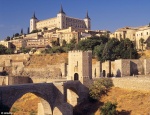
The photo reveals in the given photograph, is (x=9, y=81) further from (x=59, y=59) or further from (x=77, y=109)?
(x=59, y=59)

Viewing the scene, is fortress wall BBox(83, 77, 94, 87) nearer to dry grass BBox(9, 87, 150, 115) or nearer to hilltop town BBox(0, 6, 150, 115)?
hilltop town BBox(0, 6, 150, 115)

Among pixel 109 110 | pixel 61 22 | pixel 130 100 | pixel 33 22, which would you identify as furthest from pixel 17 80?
pixel 33 22

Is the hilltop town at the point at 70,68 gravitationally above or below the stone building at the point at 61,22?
below

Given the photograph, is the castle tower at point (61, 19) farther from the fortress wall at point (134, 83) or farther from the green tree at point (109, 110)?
the green tree at point (109, 110)

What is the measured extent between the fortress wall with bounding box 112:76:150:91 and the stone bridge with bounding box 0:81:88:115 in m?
3.86

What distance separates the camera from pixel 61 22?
11019cm

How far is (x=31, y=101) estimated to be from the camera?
36.8 meters

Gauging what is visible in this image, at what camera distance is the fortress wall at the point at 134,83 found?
109 feet

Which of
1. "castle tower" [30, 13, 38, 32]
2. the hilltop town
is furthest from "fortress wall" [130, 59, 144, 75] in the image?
"castle tower" [30, 13, 38, 32]

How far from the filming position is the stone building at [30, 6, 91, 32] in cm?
11138

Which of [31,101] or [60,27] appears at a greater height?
[60,27]

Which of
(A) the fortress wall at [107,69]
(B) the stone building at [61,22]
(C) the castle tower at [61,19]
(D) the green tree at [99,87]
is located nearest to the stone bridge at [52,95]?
(D) the green tree at [99,87]

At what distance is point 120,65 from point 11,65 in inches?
1013

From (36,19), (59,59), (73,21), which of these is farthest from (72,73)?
(36,19)
